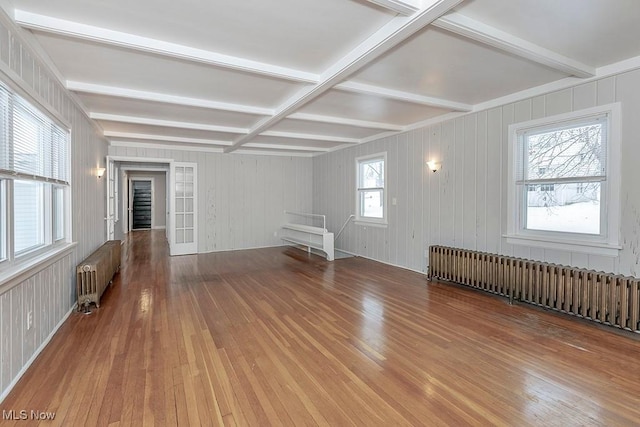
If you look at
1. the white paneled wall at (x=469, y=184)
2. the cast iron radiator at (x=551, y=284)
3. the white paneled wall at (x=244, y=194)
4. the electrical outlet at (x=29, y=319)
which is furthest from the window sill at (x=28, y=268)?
the white paneled wall at (x=469, y=184)

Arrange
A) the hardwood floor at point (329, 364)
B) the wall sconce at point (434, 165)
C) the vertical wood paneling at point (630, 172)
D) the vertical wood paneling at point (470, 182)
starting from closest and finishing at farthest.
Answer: the hardwood floor at point (329, 364), the vertical wood paneling at point (630, 172), the vertical wood paneling at point (470, 182), the wall sconce at point (434, 165)

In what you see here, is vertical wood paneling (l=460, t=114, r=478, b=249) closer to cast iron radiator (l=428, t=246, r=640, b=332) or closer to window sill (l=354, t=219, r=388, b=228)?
cast iron radiator (l=428, t=246, r=640, b=332)

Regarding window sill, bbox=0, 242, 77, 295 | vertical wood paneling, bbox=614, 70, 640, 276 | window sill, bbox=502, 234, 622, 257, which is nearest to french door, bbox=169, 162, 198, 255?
window sill, bbox=0, 242, 77, 295

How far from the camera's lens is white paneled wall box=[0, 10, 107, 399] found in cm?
220

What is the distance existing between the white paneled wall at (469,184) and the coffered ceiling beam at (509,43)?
18.9 inches

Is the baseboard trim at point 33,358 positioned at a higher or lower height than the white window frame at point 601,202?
lower

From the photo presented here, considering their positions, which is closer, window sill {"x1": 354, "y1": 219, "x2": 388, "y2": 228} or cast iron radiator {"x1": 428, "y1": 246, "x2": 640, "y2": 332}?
cast iron radiator {"x1": 428, "y1": 246, "x2": 640, "y2": 332}

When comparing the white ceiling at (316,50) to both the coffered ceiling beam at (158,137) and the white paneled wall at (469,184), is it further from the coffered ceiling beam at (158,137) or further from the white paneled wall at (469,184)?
the coffered ceiling beam at (158,137)

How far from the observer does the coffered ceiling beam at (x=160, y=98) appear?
364 centimetres

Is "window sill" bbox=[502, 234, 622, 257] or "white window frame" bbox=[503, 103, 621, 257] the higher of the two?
"white window frame" bbox=[503, 103, 621, 257]

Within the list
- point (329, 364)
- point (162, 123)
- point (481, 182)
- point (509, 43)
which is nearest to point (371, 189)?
point (481, 182)

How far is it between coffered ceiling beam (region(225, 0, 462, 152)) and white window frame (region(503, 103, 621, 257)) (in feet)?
8.19

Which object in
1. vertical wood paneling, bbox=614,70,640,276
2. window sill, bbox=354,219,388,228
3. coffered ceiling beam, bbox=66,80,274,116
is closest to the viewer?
vertical wood paneling, bbox=614,70,640,276

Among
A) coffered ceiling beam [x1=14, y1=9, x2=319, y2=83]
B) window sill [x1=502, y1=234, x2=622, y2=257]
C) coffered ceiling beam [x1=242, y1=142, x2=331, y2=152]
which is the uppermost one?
coffered ceiling beam [x1=242, y1=142, x2=331, y2=152]
